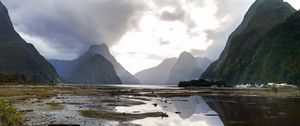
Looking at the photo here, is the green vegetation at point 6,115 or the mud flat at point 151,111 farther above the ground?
the green vegetation at point 6,115

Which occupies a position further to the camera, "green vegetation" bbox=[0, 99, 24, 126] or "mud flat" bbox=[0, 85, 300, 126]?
"mud flat" bbox=[0, 85, 300, 126]

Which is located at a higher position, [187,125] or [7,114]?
[7,114]

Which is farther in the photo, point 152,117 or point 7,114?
point 152,117

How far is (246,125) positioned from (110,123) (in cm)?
1844

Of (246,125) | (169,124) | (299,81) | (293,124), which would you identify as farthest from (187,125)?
(299,81)

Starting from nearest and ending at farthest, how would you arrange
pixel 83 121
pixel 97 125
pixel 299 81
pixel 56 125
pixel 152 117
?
pixel 56 125 → pixel 97 125 → pixel 83 121 → pixel 152 117 → pixel 299 81

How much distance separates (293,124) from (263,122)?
168 inches

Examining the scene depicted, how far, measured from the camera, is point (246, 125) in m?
42.2

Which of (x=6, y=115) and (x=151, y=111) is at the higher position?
(x=6, y=115)

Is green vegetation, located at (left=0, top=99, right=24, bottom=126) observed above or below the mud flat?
above

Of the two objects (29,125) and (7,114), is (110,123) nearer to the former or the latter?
(29,125)

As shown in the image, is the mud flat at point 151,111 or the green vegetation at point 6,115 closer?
the green vegetation at point 6,115

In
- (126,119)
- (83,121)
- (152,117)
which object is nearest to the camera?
(83,121)

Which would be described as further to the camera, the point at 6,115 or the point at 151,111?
the point at 151,111
